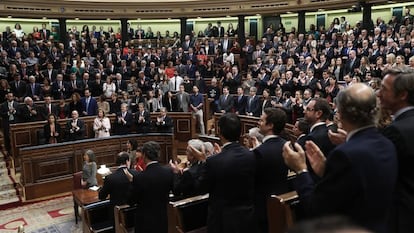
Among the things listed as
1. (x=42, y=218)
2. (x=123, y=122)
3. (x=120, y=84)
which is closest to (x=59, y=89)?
(x=120, y=84)

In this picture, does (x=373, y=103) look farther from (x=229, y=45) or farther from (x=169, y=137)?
(x=229, y=45)

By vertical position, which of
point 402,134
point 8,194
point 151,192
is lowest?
point 8,194

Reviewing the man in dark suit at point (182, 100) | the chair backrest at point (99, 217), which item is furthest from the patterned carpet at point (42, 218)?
the man in dark suit at point (182, 100)

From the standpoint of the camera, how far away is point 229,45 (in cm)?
1346

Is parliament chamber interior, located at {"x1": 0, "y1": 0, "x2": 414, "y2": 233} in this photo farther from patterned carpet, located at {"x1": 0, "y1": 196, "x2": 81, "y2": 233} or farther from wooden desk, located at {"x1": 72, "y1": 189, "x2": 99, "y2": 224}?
Result: patterned carpet, located at {"x1": 0, "y1": 196, "x2": 81, "y2": 233}

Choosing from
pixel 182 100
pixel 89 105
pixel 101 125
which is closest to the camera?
pixel 101 125

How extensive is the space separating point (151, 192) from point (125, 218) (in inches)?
27.2

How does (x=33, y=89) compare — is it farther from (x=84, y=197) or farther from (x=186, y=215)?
(x=186, y=215)

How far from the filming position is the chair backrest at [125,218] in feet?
12.3

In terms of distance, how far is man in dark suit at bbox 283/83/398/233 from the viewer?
154cm

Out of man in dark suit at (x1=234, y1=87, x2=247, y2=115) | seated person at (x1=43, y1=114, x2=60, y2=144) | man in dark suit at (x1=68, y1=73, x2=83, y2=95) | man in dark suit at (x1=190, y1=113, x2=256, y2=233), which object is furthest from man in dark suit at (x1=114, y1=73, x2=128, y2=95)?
man in dark suit at (x1=190, y1=113, x2=256, y2=233)

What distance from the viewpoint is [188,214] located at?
331cm

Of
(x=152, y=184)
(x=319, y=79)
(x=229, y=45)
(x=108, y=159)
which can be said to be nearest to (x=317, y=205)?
(x=152, y=184)

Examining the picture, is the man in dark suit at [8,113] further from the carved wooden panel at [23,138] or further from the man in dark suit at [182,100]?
the man in dark suit at [182,100]
